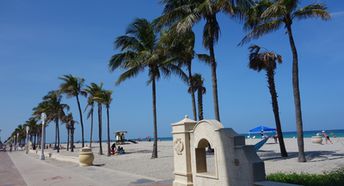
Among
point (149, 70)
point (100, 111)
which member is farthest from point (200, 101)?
point (100, 111)

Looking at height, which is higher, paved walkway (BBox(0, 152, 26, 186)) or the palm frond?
the palm frond

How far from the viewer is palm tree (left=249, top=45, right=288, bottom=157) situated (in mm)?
19797

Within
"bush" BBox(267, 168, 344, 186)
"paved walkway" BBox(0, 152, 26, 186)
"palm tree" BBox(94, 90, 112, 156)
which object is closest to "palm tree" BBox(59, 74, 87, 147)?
"palm tree" BBox(94, 90, 112, 156)

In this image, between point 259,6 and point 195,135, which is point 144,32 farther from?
point 195,135

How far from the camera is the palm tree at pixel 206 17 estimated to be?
17125mm

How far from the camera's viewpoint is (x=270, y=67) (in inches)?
791

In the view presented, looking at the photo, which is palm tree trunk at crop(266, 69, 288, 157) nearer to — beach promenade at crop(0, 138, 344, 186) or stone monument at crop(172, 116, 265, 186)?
beach promenade at crop(0, 138, 344, 186)

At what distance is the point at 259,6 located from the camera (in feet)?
58.7

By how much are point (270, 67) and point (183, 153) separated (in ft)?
37.7

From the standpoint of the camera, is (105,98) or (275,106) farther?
(105,98)

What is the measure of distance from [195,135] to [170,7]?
41.4ft

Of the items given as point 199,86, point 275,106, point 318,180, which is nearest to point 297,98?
point 275,106

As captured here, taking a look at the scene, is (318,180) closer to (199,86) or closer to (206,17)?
(206,17)

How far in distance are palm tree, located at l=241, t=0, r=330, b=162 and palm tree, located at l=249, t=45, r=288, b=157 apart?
2.61 metres
